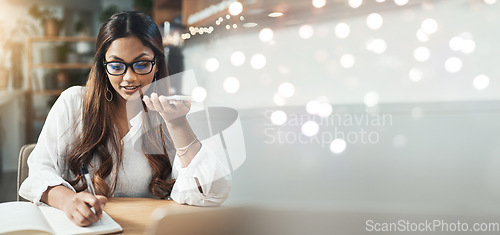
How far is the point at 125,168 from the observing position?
1.01 m

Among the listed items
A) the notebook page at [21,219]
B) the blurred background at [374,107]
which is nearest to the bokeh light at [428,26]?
the blurred background at [374,107]

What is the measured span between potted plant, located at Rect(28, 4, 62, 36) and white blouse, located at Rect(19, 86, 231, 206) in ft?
12.5

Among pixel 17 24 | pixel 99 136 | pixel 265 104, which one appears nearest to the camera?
pixel 265 104

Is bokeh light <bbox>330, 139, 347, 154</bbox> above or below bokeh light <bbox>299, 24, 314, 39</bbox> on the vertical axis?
below

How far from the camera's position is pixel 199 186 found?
0.90 m

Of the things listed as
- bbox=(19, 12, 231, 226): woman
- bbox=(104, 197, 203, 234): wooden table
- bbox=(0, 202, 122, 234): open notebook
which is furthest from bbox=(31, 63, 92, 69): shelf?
bbox=(0, 202, 122, 234): open notebook

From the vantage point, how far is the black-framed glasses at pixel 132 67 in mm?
882

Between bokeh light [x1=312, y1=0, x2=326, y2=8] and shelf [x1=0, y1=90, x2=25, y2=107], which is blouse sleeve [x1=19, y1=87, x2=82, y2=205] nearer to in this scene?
bokeh light [x1=312, y1=0, x2=326, y2=8]

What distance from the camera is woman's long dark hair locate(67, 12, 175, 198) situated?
936 millimetres

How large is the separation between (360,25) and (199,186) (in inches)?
17.2

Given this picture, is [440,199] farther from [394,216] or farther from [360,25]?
[360,25]

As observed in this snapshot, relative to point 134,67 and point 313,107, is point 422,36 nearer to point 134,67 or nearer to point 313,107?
point 313,107

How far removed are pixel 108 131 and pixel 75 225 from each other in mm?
320

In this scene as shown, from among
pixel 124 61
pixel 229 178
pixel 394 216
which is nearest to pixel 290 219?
pixel 394 216
